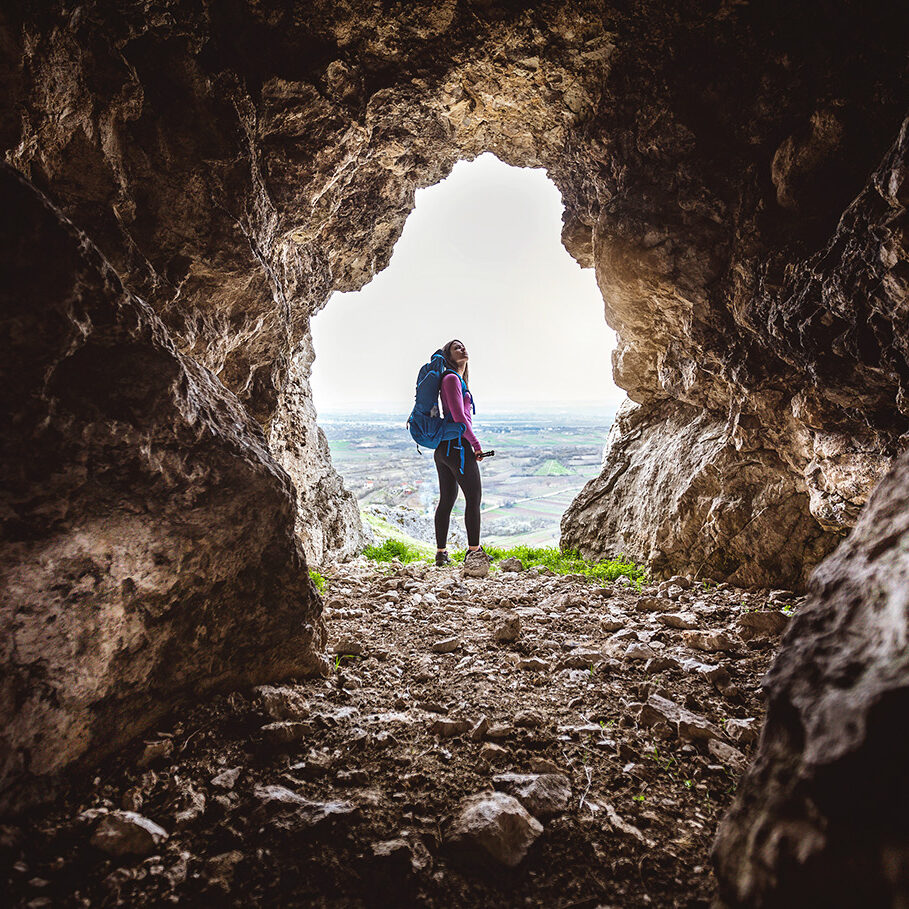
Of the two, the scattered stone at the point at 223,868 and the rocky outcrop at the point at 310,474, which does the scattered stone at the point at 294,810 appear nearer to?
→ the scattered stone at the point at 223,868

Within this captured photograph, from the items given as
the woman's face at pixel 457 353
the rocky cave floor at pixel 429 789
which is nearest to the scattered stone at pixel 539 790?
the rocky cave floor at pixel 429 789

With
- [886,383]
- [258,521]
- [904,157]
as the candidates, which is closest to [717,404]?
[886,383]

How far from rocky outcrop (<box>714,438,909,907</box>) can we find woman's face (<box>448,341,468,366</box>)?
620cm

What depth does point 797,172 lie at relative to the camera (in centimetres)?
312

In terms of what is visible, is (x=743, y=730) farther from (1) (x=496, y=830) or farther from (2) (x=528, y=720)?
(1) (x=496, y=830)

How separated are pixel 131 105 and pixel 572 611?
5.71 meters

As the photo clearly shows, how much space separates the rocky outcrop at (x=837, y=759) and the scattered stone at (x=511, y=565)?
5519 mm

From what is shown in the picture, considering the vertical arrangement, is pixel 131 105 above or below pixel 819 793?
above

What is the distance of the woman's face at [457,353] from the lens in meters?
7.27

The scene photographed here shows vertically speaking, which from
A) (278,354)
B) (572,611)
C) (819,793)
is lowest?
(572,611)

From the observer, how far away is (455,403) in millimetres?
6824

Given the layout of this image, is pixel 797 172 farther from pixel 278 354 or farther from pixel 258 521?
pixel 278 354

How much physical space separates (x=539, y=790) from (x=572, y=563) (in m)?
5.25

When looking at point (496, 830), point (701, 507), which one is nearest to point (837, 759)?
point (496, 830)
